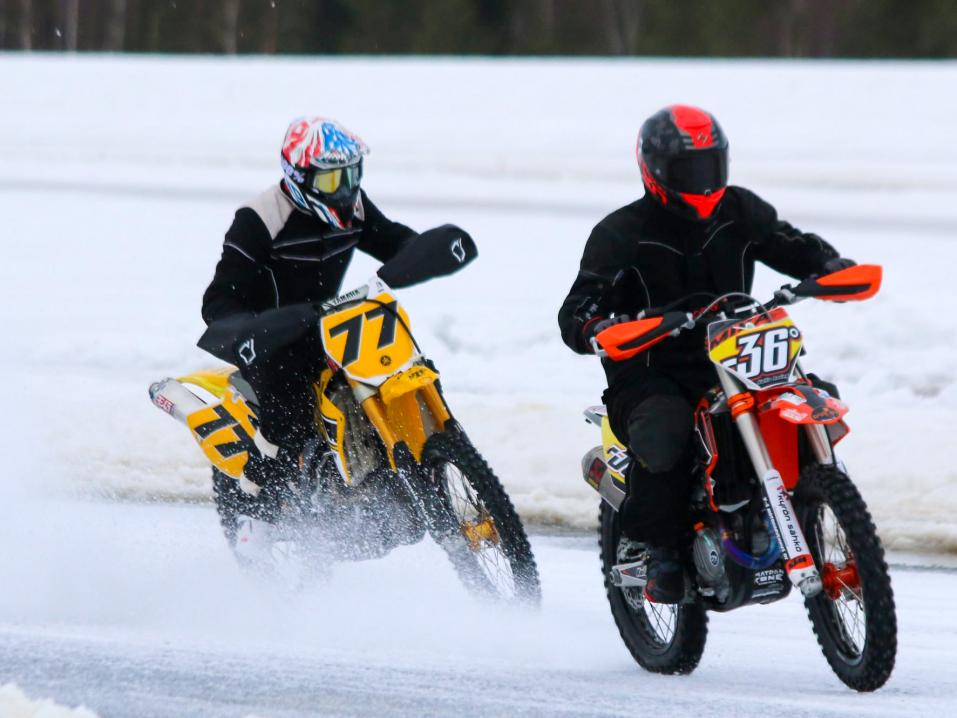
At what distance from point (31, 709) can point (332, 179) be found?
2.72m

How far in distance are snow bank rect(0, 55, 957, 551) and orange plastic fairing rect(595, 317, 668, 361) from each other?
126 inches

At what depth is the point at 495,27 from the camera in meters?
37.1

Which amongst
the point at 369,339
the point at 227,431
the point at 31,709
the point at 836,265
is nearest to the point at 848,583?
the point at 836,265

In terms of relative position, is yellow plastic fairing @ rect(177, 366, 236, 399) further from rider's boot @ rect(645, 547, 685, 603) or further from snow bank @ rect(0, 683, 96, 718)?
snow bank @ rect(0, 683, 96, 718)

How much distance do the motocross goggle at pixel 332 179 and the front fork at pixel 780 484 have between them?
2.13 meters

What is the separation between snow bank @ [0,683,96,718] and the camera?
463cm

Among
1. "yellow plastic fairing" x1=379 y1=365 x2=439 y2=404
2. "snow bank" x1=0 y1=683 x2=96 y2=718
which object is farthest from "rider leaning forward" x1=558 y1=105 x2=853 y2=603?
"snow bank" x1=0 y1=683 x2=96 y2=718

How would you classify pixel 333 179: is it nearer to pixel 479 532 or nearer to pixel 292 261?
pixel 292 261

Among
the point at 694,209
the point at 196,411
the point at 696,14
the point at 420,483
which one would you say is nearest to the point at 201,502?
the point at 196,411

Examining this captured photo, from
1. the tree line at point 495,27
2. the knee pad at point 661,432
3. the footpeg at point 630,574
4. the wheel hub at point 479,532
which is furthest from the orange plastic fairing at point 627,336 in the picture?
the tree line at point 495,27

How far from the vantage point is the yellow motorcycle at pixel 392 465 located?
6328 mm

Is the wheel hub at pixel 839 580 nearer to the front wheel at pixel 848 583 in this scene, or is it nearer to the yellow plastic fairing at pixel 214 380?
the front wheel at pixel 848 583

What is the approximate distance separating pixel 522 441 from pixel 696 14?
1060 inches

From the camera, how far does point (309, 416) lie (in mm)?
6906
